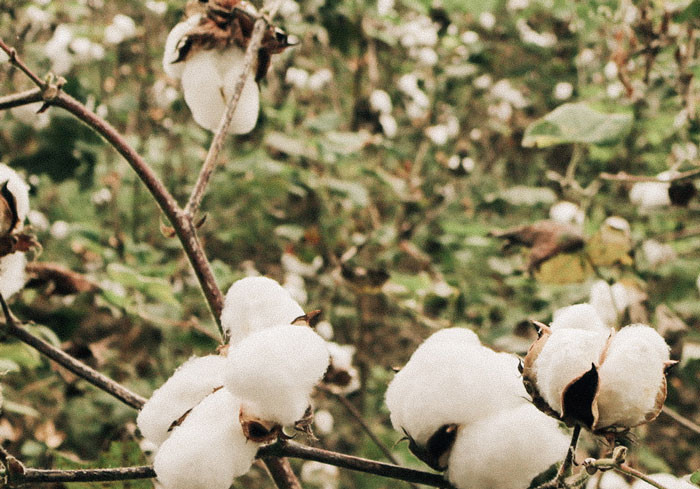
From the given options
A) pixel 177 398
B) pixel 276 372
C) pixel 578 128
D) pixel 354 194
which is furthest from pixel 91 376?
pixel 354 194

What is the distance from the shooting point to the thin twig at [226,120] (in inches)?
30.7

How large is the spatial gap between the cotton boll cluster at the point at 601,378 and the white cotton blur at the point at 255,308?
231 millimetres

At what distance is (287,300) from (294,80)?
2.13 meters

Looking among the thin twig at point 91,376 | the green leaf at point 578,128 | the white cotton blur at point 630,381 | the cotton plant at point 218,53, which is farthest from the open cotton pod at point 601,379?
the green leaf at point 578,128

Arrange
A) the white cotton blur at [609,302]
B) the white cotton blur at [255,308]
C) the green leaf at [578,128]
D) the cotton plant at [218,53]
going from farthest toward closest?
the white cotton blur at [609,302], the green leaf at [578,128], the cotton plant at [218,53], the white cotton blur at [255,308]

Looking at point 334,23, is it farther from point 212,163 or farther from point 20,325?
point 20,325

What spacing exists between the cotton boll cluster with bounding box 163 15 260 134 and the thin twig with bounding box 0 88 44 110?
0.66 ft

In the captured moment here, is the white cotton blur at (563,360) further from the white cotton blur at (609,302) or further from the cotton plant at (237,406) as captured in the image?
the white cotton blur at (609,302)

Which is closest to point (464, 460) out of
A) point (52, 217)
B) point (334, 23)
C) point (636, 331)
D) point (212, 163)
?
point (636, 331)

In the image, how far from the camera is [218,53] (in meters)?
0.88

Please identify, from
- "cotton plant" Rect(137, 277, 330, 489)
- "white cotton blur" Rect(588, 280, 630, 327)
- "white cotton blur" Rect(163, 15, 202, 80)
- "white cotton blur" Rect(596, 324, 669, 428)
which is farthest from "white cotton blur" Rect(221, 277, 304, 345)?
"white cotton blur" Rect(588, 280, 630, 327)

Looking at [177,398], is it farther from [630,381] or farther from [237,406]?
[630,381]

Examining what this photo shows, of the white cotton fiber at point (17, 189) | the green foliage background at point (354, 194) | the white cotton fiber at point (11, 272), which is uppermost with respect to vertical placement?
the white cotton fiber at point (17, 189)

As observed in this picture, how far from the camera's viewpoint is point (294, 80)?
8.58 ft
